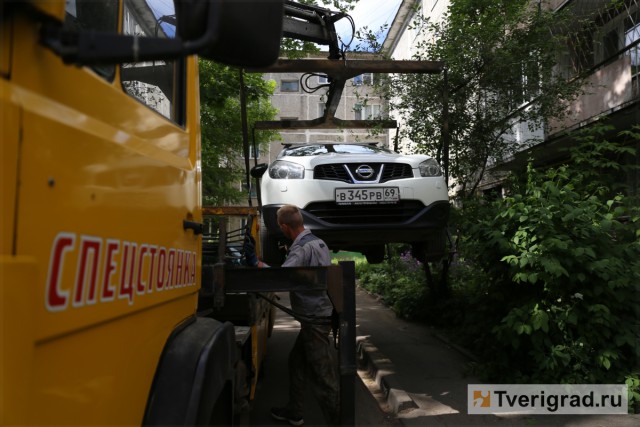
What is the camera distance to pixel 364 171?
16.7ft

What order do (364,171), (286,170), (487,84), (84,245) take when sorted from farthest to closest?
(487,84) < (286,170) < (364,171) < (84,245)

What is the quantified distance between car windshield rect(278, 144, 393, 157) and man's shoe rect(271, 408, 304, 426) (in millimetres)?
2772

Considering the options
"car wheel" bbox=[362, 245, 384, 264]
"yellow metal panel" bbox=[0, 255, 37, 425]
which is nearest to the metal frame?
"yellow metal panel" bbox=[0, 255, 37, 425]

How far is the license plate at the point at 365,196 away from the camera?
488 cm

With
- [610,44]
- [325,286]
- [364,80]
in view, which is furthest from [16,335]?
[610,44]

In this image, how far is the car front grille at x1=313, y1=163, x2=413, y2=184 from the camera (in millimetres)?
5059

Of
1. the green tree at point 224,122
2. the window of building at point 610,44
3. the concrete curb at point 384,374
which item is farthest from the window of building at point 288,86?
the concrete curb at point 384,374

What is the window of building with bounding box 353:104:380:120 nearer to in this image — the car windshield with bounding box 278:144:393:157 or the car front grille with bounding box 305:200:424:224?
the car windshield with bounding box 278:144:393:157

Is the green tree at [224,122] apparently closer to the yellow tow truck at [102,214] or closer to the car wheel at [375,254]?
the car wheel at [375,254]

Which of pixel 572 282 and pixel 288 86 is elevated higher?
pixel 288 86

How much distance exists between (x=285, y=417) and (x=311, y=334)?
954 millimetres

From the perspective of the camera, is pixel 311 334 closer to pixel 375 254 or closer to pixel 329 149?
pixel 329 149

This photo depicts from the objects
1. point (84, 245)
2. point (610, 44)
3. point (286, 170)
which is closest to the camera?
point (84, 245)

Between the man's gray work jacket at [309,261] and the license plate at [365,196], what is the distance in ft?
2.85
